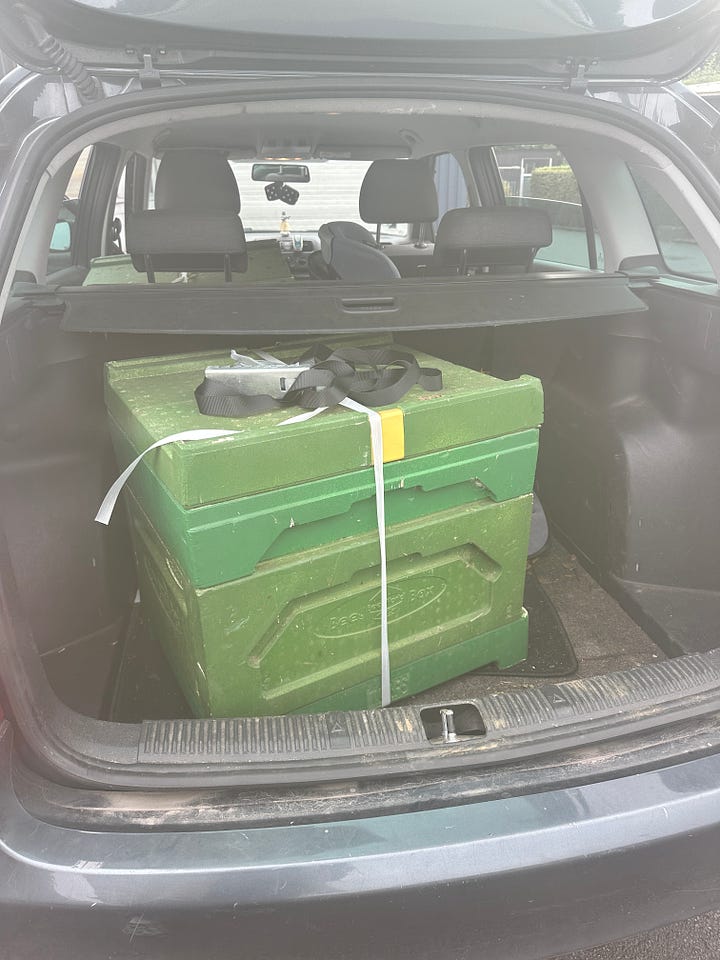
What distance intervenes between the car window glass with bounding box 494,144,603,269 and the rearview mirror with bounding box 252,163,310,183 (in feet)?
3.23

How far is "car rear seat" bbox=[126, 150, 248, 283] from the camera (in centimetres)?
167

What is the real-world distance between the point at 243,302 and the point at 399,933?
1179mm

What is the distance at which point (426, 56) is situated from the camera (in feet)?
4.45

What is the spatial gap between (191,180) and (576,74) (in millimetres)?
1474

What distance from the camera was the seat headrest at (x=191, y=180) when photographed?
238cm

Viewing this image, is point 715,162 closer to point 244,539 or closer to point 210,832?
point 244,539

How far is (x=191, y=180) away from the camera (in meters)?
2.41

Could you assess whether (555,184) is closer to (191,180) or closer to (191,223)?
(191,180)

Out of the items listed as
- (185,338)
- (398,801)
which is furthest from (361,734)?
(185,338)

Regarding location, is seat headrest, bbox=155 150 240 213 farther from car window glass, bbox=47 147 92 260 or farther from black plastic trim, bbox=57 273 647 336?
black plastic trim, bbox=57 273 647 336

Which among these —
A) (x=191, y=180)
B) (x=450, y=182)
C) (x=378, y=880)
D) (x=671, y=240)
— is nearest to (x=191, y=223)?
(x=191, y=180)

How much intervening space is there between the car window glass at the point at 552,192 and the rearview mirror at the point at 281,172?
98cm

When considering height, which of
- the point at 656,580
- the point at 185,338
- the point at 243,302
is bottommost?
the point at 656,580

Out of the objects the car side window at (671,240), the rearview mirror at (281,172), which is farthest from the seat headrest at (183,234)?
the rearview mirror at (281,172)
